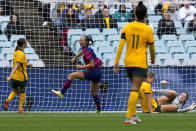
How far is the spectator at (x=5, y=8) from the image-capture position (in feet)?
53.9

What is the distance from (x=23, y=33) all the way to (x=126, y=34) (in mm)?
8260

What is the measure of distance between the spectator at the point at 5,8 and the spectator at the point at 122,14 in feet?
10.8

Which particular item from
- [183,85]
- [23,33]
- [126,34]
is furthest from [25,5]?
[126,34]

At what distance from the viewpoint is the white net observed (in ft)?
51.2

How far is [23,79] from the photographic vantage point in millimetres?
13391

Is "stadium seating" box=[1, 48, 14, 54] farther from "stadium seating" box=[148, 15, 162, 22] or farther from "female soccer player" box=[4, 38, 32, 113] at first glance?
"stadium seating" box=[148, 15, 162, 22]

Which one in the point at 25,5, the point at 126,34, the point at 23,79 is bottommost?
the point at 23,79

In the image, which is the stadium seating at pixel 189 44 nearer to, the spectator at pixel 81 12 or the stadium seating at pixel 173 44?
the stadium seating at pixel 173 44

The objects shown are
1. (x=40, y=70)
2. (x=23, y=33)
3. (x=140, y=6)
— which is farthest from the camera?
(x=23, y=33)

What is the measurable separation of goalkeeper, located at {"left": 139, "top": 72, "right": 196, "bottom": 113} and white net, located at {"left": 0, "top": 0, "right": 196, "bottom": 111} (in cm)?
222

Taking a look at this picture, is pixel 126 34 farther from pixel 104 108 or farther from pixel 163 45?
pixel 163 45

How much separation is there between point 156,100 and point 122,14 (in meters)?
4.80

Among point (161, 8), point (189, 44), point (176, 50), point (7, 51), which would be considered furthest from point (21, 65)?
point (189, 44)

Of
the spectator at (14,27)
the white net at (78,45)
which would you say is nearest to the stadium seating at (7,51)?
the white net at (78,45)
